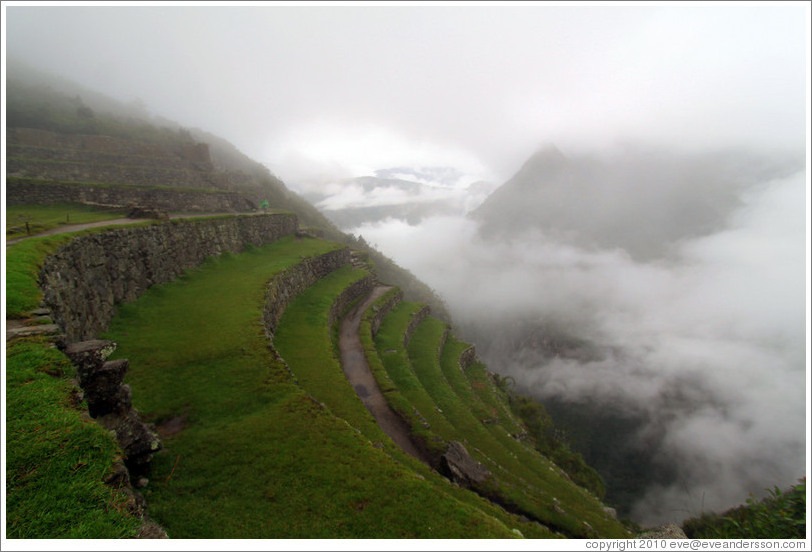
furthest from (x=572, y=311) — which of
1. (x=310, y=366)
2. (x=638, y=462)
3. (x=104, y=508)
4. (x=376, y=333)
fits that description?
(x=104, y=508)

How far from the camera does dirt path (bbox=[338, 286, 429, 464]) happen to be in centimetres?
1738

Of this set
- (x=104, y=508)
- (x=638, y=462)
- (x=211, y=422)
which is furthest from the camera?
(x=638, y=462)

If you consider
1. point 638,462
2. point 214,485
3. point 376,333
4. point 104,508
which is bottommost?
point 638,462

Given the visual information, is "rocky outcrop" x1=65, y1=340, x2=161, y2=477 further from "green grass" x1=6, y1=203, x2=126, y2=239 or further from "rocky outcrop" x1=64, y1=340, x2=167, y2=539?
"green grass" x1=6, y1=203, x2=126, y2=239

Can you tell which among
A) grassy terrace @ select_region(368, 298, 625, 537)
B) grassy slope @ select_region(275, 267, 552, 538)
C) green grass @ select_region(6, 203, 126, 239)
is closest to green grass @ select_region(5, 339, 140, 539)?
grassy slope @ select_region(275, 267, 552, 538)

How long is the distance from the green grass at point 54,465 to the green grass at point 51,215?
13537 mm

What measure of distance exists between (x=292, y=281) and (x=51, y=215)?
14.5m

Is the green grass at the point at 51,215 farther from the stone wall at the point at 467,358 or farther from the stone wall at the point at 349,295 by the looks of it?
the stone wall at the point at 467,358

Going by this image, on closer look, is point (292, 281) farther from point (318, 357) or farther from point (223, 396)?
point (223, 396)

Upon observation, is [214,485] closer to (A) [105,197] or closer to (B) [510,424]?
(B) [510,424]

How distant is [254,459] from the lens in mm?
9141

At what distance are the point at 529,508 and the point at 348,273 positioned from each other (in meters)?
26.6

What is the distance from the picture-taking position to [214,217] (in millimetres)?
26984

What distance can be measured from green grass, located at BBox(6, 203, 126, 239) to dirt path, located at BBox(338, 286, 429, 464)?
1663cm
